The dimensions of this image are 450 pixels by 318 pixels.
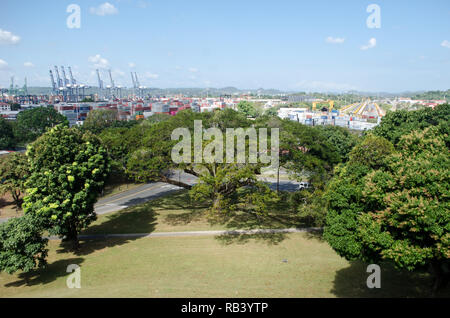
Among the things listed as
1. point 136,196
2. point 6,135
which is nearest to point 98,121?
point 6,135

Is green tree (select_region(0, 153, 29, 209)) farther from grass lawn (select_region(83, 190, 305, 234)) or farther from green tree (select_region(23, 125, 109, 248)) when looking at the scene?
green tree (select_region(23, 125, 109, 248))

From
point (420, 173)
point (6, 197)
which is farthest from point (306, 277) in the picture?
point (6, 197)

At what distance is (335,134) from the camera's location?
47594mm

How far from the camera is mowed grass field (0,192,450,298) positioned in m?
15.9

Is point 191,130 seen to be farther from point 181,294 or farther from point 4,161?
point 4,161

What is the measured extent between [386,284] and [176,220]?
63.4ft

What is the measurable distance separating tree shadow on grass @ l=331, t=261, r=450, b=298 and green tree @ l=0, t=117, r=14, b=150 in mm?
67707

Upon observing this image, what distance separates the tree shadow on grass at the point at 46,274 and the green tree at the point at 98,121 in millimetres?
45939

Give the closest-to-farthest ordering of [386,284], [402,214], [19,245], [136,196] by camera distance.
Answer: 1. [402,214]
2. [386,284]
3. [19,245]
4. [136,196]

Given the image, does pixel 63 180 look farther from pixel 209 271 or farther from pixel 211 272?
pixel 211 272

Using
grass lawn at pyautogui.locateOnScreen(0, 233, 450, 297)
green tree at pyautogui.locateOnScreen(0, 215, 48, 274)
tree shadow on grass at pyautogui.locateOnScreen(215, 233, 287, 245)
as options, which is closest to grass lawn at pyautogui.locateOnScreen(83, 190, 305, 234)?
tree shadow on grass at pyautogui.locateOnScreen(215, 233, 287, 245)

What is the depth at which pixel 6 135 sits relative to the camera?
63500 mm

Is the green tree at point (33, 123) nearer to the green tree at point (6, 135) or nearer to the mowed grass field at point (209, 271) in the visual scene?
the green tree at point (6, 135)

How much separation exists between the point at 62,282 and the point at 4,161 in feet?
80.9
